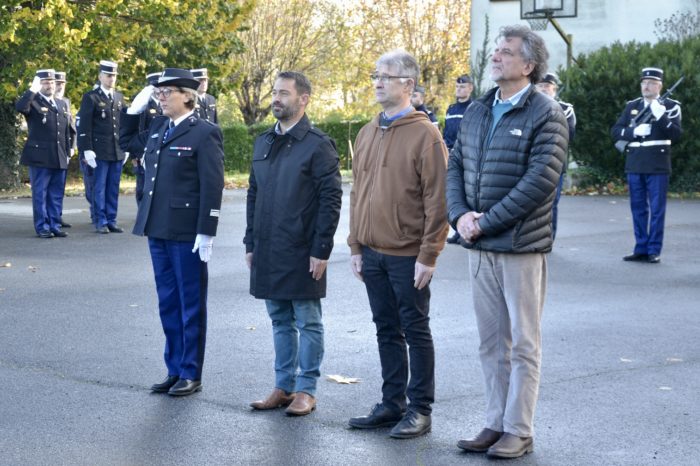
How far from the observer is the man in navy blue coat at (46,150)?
52.9 feet

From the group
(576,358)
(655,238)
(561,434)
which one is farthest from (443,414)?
(655,238)

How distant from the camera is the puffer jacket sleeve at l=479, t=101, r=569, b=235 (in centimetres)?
569

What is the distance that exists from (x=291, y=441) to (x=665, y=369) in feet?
9.75

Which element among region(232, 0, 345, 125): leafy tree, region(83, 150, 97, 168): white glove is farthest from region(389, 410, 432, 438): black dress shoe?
region(232, 0, 345, 125): leafy tree

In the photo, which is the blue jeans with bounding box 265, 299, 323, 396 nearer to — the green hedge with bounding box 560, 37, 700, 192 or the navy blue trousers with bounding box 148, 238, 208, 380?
the navy blue trousers with bounding box 148, 238, 208, 380

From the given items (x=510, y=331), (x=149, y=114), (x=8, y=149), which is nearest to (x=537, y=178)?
(x=510, y=331)

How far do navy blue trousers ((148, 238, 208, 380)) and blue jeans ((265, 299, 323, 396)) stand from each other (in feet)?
1.79

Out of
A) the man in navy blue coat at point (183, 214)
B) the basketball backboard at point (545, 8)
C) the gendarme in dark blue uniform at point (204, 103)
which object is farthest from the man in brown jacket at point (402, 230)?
the basketball backboard at point (545, 8)

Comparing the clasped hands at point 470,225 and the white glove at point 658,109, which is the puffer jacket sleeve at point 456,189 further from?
Answer: the white glove at point 658,109

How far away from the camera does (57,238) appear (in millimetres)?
15914

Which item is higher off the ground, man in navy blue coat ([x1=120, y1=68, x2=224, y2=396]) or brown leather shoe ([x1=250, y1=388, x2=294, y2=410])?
man in navy blue coat ([x1=120, y1=68, x2=224, y2=396])

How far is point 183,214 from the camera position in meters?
7.09

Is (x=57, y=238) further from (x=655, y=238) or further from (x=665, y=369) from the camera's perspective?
(x=665, y=369)

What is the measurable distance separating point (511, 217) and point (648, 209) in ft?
28.7
